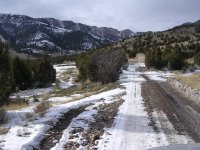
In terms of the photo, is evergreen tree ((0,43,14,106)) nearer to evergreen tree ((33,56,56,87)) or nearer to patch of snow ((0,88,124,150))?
patch of snow ((0,88,124,150))

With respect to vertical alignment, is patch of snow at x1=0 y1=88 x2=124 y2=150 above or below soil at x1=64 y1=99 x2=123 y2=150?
above

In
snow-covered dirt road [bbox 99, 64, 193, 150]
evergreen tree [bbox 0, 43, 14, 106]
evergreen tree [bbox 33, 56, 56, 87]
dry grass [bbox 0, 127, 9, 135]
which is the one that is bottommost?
evergreen tree [bbox 33, 56, 56, 87]

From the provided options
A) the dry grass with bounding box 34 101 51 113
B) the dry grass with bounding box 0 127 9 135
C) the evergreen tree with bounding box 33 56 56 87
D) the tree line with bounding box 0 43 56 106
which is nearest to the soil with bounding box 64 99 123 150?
the dry grass with bounding box 0 127 9 135

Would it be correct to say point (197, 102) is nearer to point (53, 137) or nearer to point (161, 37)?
point (53, 137)

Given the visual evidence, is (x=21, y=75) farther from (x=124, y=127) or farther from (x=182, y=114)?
(x=124, y=127)

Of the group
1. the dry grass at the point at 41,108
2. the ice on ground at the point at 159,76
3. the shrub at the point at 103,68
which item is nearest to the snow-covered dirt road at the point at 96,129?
the dry grass at the point at 41,108

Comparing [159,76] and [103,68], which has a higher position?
[103,68]

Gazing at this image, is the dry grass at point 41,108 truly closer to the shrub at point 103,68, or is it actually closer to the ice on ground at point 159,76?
the shrub at point 103,68

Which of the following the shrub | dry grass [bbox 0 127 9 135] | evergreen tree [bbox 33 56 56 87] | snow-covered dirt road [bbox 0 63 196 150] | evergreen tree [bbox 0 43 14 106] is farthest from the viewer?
evergreen tree [bbox 33 56 56 87]

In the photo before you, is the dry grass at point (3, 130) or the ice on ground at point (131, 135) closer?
the ice on ground at point (131, 135)

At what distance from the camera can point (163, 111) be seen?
18.4 metres

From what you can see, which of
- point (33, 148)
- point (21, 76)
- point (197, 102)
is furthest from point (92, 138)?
point (21, 76)

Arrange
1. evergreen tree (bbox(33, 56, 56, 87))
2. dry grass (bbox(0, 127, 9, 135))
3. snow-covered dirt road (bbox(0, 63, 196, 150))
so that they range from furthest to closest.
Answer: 1. evergreen tree (bbox(33, 56, 56, 87))
2. dry grass (bbox(0, 127, 9, 135))
3. snow-covered dirt road (bbox(0, 63, 196, 150))

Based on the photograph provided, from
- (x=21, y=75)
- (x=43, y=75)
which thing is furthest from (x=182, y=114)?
(x=43, y=75)
